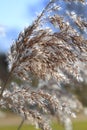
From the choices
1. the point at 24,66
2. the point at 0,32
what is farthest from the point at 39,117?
the point at 0,32

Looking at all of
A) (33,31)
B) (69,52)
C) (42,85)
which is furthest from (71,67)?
(42,85)

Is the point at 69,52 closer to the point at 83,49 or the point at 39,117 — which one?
the point at 83,49

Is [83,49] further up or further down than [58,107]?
further up

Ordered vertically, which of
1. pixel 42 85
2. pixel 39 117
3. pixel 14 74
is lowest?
pixel 42 85

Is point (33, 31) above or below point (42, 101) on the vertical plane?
above

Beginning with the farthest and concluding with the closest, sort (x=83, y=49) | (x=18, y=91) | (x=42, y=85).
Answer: (x=42, y=85)
(x=18, y=91)
(x=83, y=49)

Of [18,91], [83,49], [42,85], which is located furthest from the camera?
[42,85]

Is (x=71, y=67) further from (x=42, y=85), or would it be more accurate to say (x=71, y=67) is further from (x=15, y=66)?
(x=42, y=85)

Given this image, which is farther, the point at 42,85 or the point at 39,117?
the point at 42,85

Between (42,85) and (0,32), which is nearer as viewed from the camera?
(0,32)
